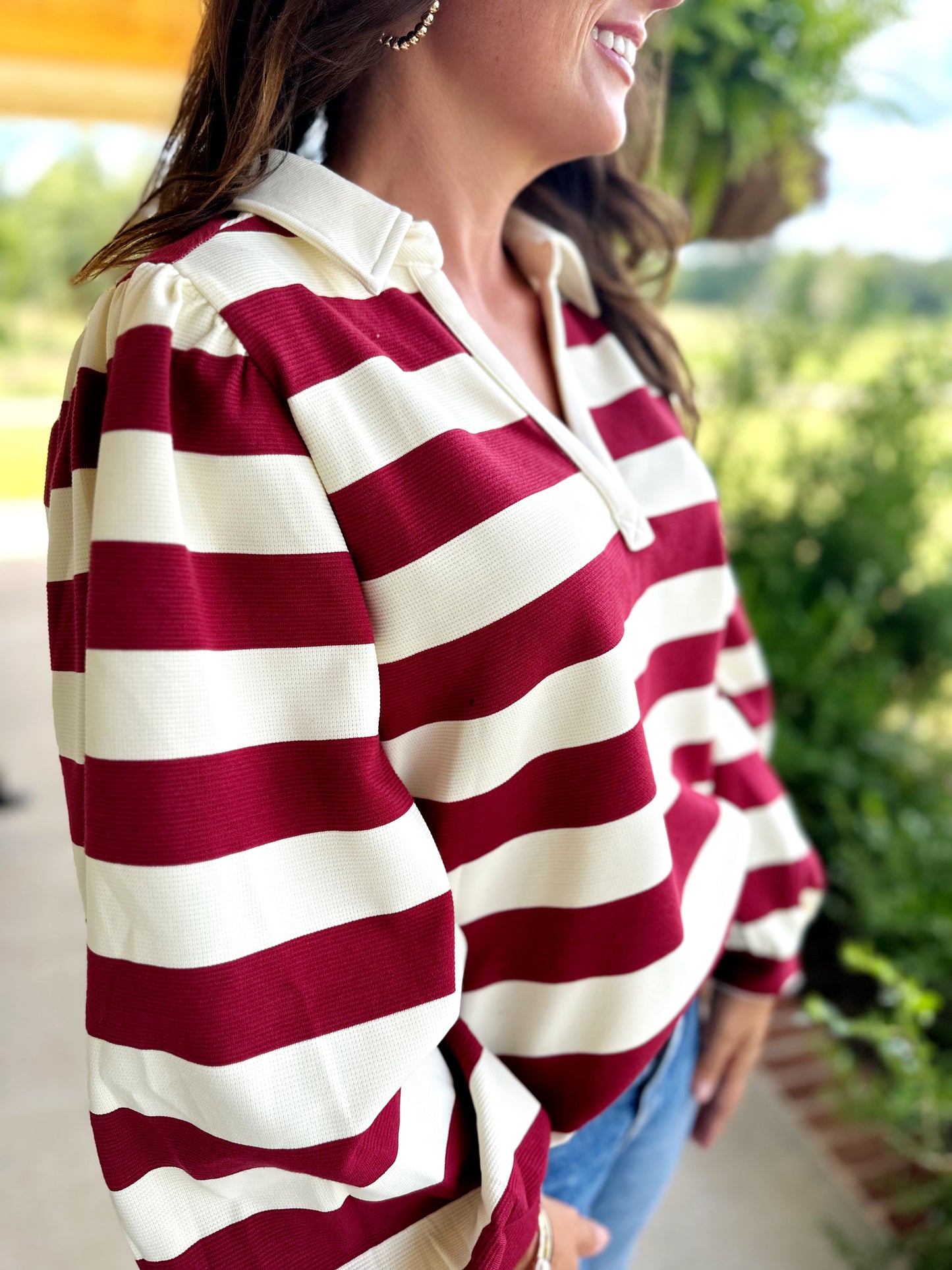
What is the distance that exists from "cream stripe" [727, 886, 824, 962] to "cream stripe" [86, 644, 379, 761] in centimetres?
58

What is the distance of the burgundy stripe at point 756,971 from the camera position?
1.00 meters

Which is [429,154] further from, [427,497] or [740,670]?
[740,670]

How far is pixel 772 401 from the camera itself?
2420 mm

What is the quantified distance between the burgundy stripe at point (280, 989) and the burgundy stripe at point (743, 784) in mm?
472

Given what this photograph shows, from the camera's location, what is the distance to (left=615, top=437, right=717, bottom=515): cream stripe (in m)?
0.81

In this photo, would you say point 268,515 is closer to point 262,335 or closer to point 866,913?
point 262,335

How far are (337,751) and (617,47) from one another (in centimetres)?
52

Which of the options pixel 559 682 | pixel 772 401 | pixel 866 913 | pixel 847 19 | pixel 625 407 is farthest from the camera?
pixel 772 401

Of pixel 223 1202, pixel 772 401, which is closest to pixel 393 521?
pixel 223 1202

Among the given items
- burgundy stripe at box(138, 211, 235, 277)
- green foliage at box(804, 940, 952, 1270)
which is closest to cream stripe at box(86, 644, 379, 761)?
burgundy stripe at box(138, 211, 235, 277)

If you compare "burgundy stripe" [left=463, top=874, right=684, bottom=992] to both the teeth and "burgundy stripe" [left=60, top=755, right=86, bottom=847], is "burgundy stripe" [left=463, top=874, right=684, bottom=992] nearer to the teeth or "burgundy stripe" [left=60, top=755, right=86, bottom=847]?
"burgundy stripe" [left=60, top=755, right=86, bottom=847]

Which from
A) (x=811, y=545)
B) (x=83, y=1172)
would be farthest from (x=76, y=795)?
(x=811, y=545)

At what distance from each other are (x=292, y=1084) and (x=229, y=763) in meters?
0.19

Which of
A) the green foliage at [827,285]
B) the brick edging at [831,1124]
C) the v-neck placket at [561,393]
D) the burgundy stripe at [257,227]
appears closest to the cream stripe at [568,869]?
the v-neck placket at [561,393]
